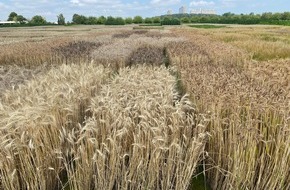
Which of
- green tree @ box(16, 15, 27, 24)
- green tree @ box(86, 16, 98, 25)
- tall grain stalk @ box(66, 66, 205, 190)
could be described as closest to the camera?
tall grain stalk @ box(66, 66, 205, 190)

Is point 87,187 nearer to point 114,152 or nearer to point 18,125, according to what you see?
point 114,152

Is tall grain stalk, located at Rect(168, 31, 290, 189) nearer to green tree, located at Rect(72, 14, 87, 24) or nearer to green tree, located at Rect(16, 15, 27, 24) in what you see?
green tree, located at Rect(72, 14, 87, 24)

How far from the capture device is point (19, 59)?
13.0m

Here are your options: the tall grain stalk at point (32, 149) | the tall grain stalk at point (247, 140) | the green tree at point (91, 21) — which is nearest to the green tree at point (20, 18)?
the green tree at point (91, 21)

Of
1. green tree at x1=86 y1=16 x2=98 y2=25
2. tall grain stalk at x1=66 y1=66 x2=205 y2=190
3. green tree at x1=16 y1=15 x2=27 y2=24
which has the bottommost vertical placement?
tall grain stalk at x1=66 y1=66 x2=205 y2=190

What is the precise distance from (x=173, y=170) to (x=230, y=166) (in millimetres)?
655

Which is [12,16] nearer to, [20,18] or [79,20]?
[20,18]

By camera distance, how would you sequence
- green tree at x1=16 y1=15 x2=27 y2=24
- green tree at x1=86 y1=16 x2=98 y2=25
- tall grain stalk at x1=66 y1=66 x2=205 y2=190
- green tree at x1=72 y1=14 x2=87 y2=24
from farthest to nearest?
green tree at x1=16 y1=15 x2=27 y2=24 < green tree at x1=72 y1=14 x2=87 y2=24 < green tree at x1=86 y1=16 x2=98 y2=25 < tall grain stalk at x1=66 y1=66 x2=205 y2=190

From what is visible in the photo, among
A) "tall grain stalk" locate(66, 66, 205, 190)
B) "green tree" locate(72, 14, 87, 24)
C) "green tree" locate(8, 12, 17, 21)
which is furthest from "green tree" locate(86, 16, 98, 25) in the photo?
"tall grain stalk" locate(66, 66, 205, 190)

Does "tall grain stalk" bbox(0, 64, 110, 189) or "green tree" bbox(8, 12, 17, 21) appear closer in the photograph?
"tall grain stalk" bbox(0, 64, 110, 189)

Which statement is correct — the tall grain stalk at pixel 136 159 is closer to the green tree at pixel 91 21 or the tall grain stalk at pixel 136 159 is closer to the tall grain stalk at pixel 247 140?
the tall grain stalk at pixel 247 140

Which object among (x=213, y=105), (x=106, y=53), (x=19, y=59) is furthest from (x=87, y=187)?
(x=19, y=59)

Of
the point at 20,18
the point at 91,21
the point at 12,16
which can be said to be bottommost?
the point at 91,21

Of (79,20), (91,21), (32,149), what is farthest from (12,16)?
(32,149)
